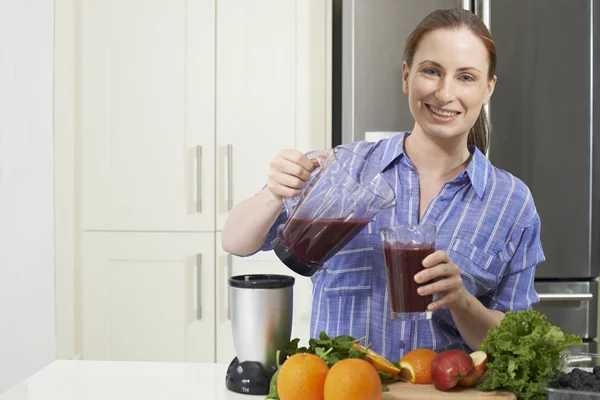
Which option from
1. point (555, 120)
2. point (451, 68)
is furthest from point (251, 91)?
point (451, 68)

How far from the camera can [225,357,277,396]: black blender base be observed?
125 cm

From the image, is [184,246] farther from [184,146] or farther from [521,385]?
[521,385]

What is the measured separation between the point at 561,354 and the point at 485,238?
468 mm

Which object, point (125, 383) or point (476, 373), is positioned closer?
point (476, 373)

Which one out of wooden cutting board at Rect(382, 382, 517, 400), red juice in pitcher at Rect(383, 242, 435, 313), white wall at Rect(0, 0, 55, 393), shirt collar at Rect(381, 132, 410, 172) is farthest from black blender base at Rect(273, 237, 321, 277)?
white wall at Rect(0, 0, 55, 393)

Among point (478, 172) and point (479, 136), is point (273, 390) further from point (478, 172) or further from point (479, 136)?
point (479, 136)

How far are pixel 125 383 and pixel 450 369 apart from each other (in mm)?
602

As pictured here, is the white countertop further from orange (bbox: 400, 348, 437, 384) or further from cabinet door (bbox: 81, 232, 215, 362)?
cabinet door (bbox: 81, 232, 215, 362)

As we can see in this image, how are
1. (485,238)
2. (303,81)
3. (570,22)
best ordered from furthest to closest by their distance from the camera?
1. (303,81)
2. (570,22)
3. (485,238)

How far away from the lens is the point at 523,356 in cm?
112

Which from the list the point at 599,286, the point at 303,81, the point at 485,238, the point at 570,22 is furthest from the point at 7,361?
the point at 570,22

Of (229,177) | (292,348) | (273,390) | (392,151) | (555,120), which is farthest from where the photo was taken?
(229,177)

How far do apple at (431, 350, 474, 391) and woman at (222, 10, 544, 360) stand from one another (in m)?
0.35

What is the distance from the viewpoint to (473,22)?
1574 millimetres
